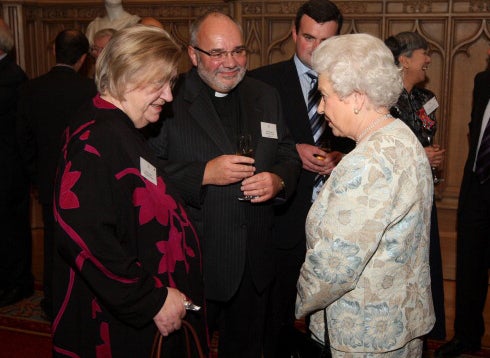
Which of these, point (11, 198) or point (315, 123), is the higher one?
point (315, 123)

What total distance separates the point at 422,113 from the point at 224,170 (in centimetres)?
143

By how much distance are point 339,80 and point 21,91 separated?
276 centimetres

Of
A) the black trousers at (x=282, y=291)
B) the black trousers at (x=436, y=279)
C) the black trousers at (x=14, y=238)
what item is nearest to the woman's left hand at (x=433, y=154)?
the black trousers at (x=436, y=279)

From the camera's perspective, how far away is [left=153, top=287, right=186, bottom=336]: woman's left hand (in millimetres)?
1865

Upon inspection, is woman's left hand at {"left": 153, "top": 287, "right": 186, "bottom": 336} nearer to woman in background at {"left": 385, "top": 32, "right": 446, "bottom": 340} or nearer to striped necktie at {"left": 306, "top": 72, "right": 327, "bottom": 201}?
striped necktie at {"left": 306, "top": 72, "right": 327, "bottom": 201}

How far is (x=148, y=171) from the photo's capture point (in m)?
1.93

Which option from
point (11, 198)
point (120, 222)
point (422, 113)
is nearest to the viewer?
point (120, 222)

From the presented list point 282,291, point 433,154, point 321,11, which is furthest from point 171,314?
point 433,154

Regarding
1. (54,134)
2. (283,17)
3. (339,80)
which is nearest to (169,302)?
(339,80)

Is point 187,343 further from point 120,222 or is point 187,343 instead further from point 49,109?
point 49,109

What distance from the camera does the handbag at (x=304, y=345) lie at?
6.31 feet

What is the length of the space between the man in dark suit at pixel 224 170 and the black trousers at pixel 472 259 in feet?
4.10

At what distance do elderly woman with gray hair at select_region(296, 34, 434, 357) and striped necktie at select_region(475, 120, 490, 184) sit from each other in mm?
1475

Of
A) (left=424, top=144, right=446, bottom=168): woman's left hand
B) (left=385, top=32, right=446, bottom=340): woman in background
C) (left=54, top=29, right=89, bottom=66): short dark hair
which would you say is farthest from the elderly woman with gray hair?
(left=54, top=29, right=89, bottom=66): short dark hair
